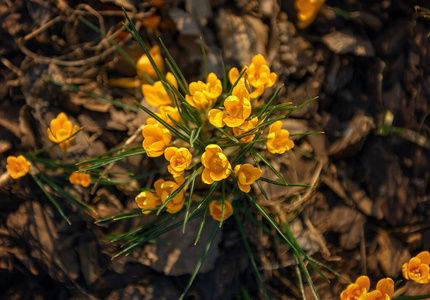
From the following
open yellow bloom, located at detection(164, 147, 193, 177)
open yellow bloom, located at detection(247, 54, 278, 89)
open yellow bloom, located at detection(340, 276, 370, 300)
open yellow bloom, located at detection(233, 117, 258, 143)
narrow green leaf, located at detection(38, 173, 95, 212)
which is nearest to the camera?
open yellow bloom, located at detection(164, 147, 193, 177)

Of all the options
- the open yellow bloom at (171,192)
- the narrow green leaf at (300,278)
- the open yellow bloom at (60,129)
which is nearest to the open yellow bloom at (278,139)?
the open yellow bloom at (171,192)

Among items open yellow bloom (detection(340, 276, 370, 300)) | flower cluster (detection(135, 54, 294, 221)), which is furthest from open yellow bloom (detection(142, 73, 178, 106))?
open yellow bloom (detection(340, 276, 370, 300))

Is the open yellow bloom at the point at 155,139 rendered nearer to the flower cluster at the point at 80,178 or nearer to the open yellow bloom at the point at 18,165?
the flower cluster at the point at 80,178

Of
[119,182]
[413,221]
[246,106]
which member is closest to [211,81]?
[246,106]

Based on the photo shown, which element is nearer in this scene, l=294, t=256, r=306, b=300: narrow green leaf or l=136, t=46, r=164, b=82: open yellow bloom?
l=294, t=256, r=306, b=300: narrow green leaf

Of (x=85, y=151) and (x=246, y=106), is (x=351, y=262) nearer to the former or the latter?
(x=246, y=106)

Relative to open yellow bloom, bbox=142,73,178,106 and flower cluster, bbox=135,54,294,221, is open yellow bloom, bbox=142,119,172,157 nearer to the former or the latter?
flower cluster, bbox=135,54,294,221

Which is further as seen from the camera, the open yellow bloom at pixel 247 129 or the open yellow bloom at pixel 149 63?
the open yellow bloom at pixel 149 63
